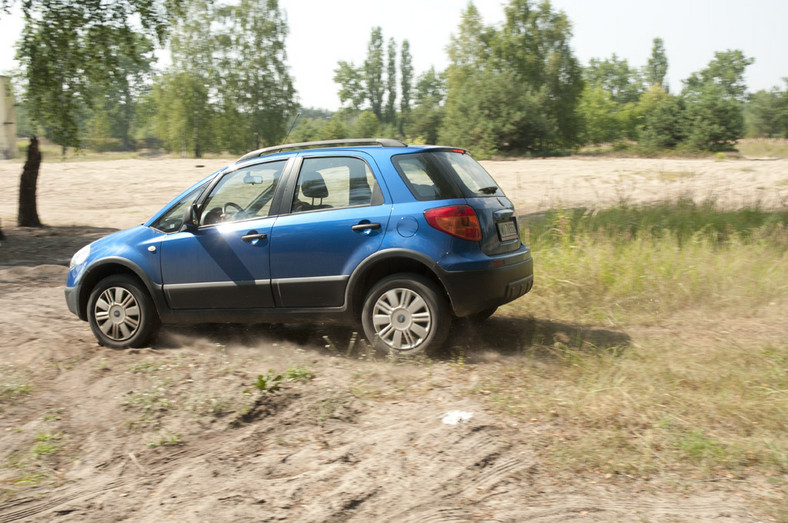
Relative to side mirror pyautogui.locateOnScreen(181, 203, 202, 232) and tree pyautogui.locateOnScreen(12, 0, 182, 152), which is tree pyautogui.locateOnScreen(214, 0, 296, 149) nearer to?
tree pyautogui.locateOnScreen(12, 0, 182, 152)

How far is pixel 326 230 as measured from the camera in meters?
5.94

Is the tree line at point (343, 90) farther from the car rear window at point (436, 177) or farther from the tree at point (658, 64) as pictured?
the tree at point (658, 64)

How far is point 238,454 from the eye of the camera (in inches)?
166

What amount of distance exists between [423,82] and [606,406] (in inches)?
4697

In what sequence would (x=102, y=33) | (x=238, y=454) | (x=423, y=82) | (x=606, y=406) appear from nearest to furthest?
(x=238, y=454) < (x=606, y=406) < (x=102, y=33) < (x=423, y=82)

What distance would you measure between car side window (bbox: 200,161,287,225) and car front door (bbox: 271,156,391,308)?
26cm

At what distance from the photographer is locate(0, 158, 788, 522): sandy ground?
3529 millimetres

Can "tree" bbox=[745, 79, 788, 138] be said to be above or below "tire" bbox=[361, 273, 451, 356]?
above

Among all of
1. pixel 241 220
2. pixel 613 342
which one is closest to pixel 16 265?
pixel 241 220

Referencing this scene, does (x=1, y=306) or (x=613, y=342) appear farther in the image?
(x=1, y=306)

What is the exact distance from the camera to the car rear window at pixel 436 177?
577 cm

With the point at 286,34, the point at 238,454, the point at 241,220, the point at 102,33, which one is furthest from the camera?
the point at 286,34

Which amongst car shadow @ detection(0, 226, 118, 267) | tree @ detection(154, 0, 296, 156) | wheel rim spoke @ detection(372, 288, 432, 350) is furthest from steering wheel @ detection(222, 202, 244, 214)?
tree @ detection(154, 0, 296, 156)

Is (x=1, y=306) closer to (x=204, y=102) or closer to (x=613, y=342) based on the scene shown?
(x=613, y=342)
